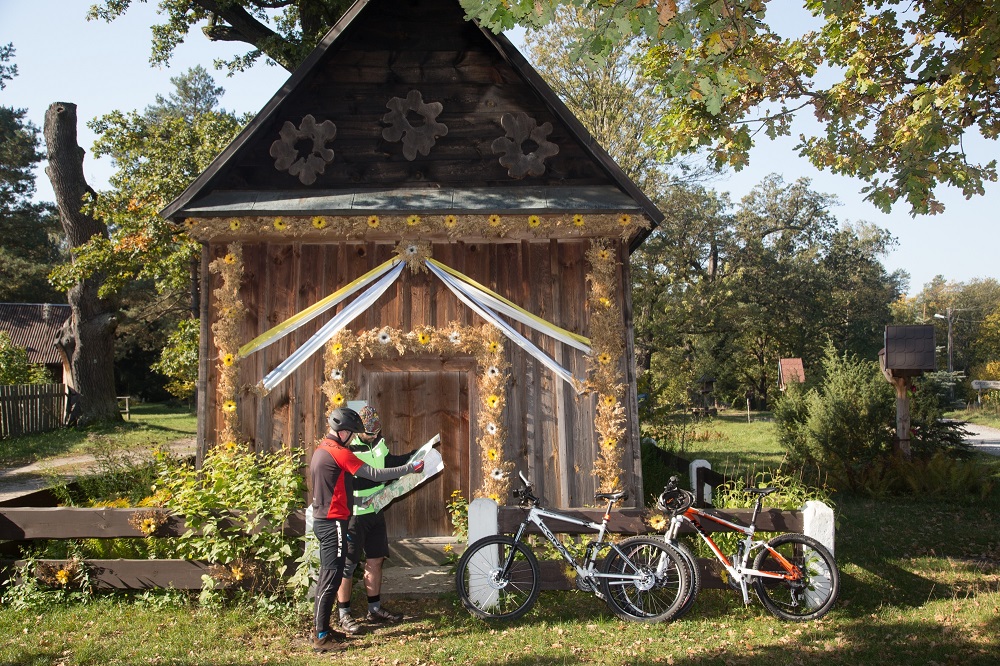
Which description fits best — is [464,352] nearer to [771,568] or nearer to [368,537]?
[368,537]

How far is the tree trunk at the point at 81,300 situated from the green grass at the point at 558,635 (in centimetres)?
1993

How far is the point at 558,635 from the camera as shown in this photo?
20.6ft

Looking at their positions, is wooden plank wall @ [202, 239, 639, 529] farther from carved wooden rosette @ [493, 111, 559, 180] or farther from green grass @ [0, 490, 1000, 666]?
green grass @ [0, 490, 1000, 666]

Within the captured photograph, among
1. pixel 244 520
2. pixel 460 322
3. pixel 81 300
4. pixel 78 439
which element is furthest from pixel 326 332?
pixel 81 300

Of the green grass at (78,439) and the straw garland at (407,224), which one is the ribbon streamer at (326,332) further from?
the green grass at (78,439)

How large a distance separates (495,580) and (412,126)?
539cm

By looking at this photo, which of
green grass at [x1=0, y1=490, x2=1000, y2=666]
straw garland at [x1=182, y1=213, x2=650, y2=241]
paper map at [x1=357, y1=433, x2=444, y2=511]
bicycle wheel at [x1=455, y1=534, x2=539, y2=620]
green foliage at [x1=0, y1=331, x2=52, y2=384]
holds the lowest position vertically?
green grass at [x1=0, y1=490, x2=1000, y2=666]

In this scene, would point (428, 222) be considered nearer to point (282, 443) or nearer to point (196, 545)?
point (282, 443)

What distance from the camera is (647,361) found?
103 ft

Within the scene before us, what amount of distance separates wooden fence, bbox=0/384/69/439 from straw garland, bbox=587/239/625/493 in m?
20.5

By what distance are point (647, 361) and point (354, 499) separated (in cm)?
2592

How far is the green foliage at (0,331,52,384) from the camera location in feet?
85.7

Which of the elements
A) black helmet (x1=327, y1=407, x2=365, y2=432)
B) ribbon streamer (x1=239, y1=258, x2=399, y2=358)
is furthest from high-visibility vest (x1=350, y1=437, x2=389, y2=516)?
ribbon streamer (x1=239, y1=258, x2=399, y2=358)

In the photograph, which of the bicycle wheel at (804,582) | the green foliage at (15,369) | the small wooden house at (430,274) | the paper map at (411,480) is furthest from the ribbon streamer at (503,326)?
the green foliage at (15,369)
